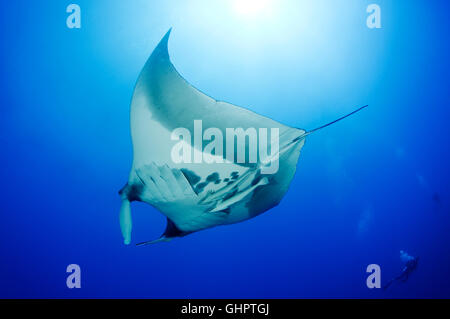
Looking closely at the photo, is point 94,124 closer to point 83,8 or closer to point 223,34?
point 83,8

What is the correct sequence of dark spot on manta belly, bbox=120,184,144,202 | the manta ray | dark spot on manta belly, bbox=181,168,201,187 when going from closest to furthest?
the manta ray, dark spot on manta belly, bbox=181,168,201,187, dark spot on manta belly, bbox=120,184,144,202

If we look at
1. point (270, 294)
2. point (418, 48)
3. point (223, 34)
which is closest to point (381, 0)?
point (418, 48)

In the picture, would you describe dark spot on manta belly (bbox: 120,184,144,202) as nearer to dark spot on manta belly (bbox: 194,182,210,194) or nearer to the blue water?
dark spot on manta belly (bbox: 194,182,210,194)

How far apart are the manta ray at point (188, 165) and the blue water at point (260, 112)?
257cm

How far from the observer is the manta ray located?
2061 millimetres

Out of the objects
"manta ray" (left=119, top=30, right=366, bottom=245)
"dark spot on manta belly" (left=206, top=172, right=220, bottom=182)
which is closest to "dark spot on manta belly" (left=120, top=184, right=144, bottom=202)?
"manta ray" (left=119, top=30, right=366, bottom=245)

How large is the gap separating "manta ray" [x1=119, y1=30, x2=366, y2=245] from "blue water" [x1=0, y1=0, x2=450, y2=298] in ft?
8.43

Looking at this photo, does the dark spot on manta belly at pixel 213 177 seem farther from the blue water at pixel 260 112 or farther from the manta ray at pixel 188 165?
the blue water at pixel 260 112

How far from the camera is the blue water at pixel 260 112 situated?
4285mm

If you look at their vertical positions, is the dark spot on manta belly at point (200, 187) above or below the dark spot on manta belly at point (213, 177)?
below

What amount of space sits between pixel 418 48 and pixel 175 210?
17.7 feet

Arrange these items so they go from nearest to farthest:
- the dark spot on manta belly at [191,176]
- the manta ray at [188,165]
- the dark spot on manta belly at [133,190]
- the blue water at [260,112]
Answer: the manta ray at [188,165]
the dark spot on manta belly at [191,176]
the dark spot on manta belly at [133,190]
the blue water at [260,112]

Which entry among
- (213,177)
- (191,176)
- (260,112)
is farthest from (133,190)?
(260,112)

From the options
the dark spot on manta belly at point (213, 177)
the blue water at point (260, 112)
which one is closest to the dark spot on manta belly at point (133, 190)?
the dark spot on manta belly at point (213, 177)
